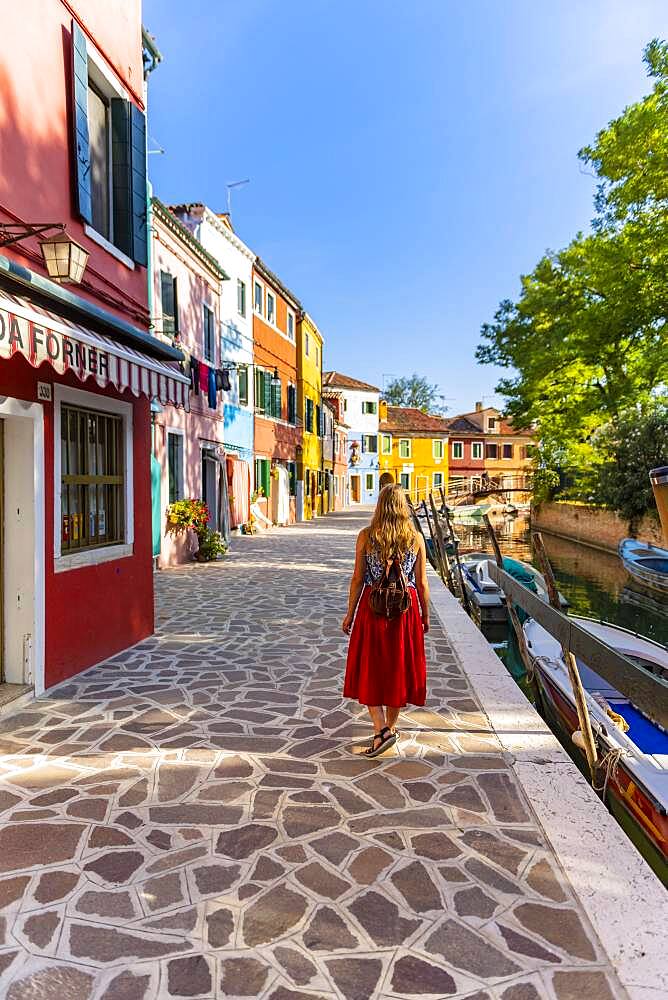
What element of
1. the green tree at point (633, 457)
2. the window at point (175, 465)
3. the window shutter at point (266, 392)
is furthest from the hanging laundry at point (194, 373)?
the green tree at point (633, 457)

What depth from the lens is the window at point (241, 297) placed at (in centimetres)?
2016

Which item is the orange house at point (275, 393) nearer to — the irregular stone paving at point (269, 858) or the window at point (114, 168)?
the window at point (114, 168)

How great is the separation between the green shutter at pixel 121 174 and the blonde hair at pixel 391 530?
450 centimetres

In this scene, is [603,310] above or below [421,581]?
above

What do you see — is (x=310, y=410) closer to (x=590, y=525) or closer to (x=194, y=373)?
(x=590, y=525)

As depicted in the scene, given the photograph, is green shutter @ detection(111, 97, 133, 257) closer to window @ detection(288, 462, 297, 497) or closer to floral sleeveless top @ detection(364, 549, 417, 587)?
floral sleeveless top @ detection(364, 549, 417, 587)

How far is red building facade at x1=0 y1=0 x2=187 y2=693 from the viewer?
15.4 feet

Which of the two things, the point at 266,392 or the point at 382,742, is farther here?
the point at 266,392

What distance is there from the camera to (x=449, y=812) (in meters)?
3.36

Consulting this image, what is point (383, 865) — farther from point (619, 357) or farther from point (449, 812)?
point (619, 357)

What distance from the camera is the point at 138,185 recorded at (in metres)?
6.83

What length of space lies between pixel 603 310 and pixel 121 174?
15.3 metres

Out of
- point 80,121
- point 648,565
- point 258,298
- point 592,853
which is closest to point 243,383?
point 258,298

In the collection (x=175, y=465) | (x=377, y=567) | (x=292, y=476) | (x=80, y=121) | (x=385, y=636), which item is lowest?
(x=385, y=636)
